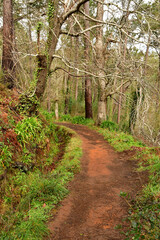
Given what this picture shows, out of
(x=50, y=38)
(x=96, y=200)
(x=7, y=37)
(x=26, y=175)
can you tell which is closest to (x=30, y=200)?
(x=26, y=175)

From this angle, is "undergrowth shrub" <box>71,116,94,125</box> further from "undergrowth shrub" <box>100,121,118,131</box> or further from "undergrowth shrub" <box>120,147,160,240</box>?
"undergrowth shrub" <box>120,147,160,240</box>

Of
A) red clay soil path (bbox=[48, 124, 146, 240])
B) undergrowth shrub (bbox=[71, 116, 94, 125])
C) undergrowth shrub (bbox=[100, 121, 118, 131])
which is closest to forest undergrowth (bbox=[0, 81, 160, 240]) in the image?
red clay soil path (bbox=[48, 124, 146, 240])

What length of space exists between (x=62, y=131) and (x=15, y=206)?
649cm

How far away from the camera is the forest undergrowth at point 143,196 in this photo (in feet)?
7.42

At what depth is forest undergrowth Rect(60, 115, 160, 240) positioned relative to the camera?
89.0 inches

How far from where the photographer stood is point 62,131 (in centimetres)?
1031

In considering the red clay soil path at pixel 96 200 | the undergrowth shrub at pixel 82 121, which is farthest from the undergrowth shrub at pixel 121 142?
the undergrowth shrub at pixel 82 121

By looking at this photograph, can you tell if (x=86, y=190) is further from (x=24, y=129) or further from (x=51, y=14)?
(x=51, y=14)

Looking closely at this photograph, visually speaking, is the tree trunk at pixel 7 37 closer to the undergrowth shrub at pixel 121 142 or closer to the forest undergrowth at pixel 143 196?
the undergrowth shrub at pixel 121 142

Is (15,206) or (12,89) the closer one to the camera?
(15,206)

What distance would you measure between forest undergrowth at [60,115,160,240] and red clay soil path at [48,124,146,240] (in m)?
0.23

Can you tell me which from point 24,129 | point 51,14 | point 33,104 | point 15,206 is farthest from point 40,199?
point 51,14

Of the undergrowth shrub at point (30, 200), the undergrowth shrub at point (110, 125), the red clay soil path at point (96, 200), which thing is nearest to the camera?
the undergrowth shrub at point (30, 200)

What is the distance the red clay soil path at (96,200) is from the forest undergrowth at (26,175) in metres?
0.26
